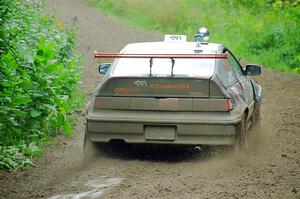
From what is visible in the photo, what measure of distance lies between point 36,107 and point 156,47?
1.80 m

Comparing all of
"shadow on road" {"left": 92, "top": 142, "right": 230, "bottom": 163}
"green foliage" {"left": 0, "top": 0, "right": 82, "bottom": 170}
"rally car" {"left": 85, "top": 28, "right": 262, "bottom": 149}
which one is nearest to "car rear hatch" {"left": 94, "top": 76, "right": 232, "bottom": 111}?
"rally car" {"left": 85, "top": 28, "right": 262, "bottom": 149}

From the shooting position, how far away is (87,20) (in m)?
28.3

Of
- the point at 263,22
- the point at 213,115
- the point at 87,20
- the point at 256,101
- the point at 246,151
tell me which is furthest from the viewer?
the point at 87,20

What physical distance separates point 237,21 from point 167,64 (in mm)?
18326

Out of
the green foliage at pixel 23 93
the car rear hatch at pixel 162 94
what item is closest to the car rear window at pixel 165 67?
the car rear hatch at pixel 162 94

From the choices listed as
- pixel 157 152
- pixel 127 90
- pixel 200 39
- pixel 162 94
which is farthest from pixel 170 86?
pixel 200 39

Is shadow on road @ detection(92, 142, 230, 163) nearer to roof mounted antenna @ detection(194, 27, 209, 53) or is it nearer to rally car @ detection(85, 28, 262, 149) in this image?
rally car @ detection(85, 28, 262, 149)

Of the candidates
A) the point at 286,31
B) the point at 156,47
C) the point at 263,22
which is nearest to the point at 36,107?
the point at 156,47

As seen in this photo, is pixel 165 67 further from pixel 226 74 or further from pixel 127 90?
pixel 226 74

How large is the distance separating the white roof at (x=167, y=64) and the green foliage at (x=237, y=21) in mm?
11647

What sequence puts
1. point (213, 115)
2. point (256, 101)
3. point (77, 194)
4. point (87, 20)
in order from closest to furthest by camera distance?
point (77, 194), point (213, 115), point (256, 101), point (87, 20)

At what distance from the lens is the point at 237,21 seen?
87.6ft

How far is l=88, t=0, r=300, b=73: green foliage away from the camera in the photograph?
72.5 ft

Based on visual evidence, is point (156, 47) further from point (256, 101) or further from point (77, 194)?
point (77, 194)
